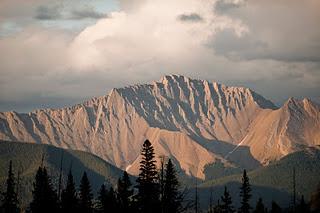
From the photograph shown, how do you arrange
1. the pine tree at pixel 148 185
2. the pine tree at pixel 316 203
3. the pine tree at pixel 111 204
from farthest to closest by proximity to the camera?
the pine tree at pixel 111 204 → the pine tree at pixel 148 185 → the pine tree at pixel 316 203

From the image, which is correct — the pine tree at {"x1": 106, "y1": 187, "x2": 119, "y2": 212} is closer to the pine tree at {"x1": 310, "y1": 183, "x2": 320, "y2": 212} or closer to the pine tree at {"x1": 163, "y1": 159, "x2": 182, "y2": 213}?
the pine tree at {"x1": 163, "y1": 159, "x2": 182, "y2": 213}

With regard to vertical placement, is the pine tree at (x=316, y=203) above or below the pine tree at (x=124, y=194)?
below

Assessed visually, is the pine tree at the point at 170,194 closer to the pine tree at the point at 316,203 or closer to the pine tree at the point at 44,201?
the pine tree at the point at 44,201

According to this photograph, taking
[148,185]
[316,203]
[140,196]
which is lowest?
[316,203]

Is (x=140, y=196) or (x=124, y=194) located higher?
(x=124, y=194)

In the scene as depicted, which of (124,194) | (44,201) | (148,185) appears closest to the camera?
(148,185)

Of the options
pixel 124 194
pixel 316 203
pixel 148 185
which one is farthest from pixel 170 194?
pixel 316 203

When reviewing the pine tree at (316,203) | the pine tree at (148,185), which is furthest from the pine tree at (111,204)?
the pine tree at (316,203)

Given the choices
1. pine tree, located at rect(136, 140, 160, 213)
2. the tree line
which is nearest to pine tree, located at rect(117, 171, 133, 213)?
the tree line

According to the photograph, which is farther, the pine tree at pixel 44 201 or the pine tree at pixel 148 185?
the pine tree at pixel 44 201

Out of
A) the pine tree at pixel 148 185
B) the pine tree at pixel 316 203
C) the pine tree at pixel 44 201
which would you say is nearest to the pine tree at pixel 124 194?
the pine tree at pixel 44 201

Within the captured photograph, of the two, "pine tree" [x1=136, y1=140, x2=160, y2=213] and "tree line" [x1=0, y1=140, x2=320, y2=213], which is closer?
"tree line" [x1=0, y1=140, x2=320, y2=213]

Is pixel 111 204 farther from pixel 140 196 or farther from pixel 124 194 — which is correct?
pixel 140 196

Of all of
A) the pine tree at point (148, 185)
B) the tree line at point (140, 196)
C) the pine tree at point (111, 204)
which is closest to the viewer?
the tree line at point (140, 196)
